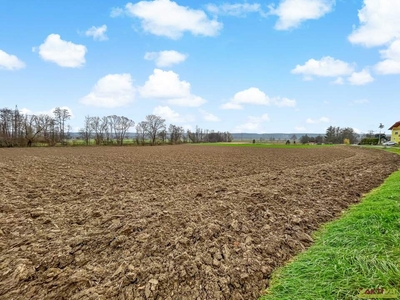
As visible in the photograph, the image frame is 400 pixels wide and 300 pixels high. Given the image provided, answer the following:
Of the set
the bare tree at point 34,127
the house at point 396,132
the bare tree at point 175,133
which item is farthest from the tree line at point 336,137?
the bare tree at point 34,127

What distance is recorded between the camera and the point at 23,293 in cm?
333

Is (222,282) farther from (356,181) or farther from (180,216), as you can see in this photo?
(356,181)

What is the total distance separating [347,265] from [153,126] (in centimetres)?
8457

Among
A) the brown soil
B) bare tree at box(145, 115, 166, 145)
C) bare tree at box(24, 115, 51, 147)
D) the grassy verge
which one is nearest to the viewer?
the grassy verge

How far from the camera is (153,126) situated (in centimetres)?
8562

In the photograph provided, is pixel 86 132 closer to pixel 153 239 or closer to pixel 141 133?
pixel 141 133

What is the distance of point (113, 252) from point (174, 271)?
4.16 feet

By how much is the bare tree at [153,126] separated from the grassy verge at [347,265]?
76.4 m

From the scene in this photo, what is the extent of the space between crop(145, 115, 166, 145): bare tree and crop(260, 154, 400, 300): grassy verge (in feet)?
251

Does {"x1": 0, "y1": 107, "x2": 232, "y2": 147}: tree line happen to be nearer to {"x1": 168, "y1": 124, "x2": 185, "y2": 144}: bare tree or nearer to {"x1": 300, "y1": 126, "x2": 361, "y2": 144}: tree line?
{"x1": 168, "y1": 124, "x2": 185, "y2": 144}: bare tree

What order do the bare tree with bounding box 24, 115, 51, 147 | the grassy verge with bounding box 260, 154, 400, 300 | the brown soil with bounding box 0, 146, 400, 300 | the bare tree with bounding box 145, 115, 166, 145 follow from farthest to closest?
the bare tree with bounding box 145, 115, 166, 145
the bare tree with bounding box 24, 115, 51, 147
the brown soil with bounding box 0, 146, 400, 300
the grassy verge with bounding box 260, 154, 400, 300

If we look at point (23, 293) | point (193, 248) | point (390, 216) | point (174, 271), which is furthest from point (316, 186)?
point (23, 293)

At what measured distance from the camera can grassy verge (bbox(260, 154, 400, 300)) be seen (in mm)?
3182

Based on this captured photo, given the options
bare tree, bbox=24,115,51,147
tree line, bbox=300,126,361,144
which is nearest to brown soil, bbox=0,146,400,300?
bare tree, bbox=24,115,51,147
